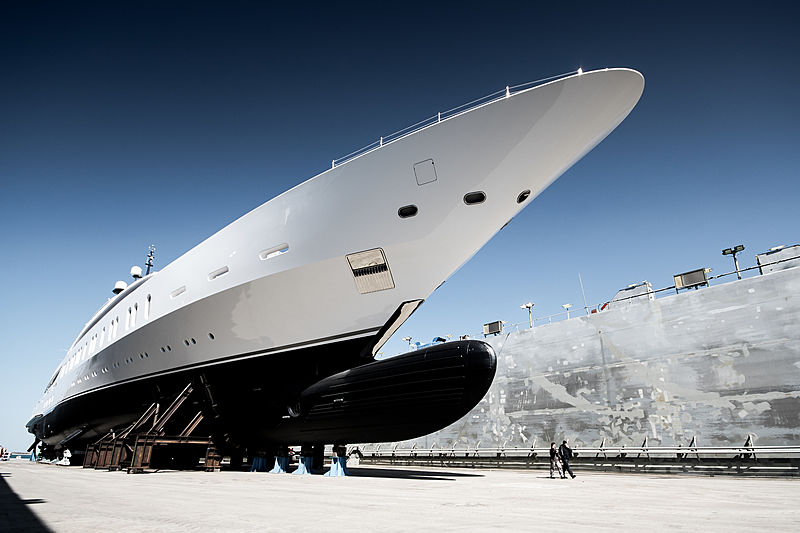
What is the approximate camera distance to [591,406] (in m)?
15.9

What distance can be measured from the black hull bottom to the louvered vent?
127 cm

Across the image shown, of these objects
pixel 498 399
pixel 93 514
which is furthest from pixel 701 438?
pixel 93 514

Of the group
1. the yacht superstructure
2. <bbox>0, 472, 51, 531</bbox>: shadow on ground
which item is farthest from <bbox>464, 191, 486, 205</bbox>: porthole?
<bbox>0, 472, 51, 531</bbox>: shadow on ground

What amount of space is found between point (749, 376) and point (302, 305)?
13.0m

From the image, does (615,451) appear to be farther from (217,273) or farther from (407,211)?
(217,273)

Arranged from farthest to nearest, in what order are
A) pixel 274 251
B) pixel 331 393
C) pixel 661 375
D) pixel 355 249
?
1. pixel 661 375
2. pixel 274 251
3. pixel 331 393
4. pixel 355 249

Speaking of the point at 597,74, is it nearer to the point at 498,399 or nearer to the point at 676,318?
the point at 676,318

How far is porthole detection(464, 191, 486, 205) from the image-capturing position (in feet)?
25.7

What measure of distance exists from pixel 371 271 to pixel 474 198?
2.44 m

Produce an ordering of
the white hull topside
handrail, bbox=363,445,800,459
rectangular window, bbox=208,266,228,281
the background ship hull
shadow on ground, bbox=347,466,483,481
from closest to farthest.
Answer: the white hull topside
shadow on ground, bbox=347,466,483,481
rectangular window, bbox=208,266,228,281
handrail, bbox=363,445,800,459
the background ship hull

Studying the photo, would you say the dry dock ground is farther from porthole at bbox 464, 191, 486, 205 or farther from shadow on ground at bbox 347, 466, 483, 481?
porthole at bbox 464, 191, 486, 205

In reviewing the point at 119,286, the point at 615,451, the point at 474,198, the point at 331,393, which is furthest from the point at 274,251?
the point at 119,286

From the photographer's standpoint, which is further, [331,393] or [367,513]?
[331,393]

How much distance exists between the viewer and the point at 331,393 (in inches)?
348
